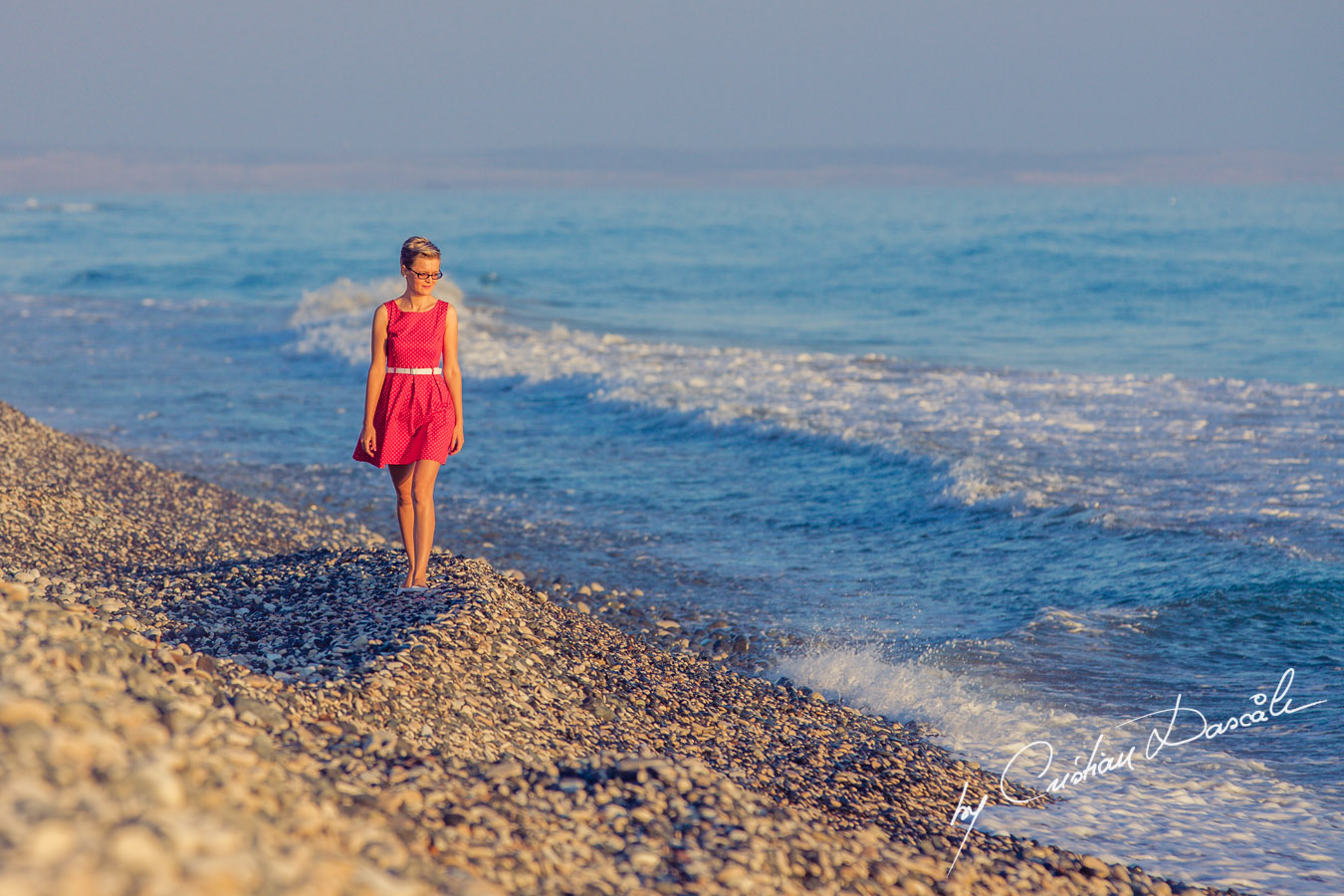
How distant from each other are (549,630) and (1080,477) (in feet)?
22.3

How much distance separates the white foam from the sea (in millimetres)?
20

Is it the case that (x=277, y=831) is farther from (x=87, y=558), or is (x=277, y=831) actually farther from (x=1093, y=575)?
(x=1093, y=575)

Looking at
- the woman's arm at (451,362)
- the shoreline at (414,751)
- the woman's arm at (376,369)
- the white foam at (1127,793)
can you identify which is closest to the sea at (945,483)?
the white foam at (1127,793)

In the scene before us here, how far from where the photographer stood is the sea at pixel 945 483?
5.82 m

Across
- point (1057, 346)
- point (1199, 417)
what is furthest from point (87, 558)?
point (1057, 346)

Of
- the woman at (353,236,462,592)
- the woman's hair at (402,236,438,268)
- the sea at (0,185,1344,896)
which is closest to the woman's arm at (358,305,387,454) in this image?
the woman at (353,236,462,592)

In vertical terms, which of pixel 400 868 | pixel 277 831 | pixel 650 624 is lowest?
pixel 650 624

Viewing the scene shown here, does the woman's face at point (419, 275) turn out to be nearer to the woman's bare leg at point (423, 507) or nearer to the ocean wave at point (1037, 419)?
the woman's bare leg at point (423, 507)

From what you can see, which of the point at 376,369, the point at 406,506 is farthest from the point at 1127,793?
the point at 376,369

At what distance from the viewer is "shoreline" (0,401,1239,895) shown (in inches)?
91.8

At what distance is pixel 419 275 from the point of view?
5391 mm

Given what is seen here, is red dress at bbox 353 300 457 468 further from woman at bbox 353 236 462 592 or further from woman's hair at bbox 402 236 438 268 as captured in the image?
woman's hair at bbox 402 236 438 268

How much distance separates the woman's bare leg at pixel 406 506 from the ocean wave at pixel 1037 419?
19.6ft

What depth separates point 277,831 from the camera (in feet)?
8.47
